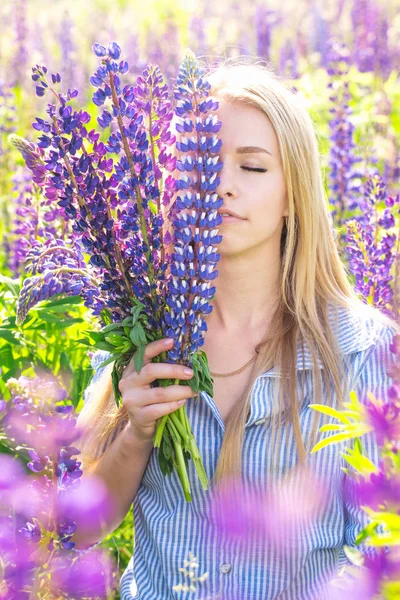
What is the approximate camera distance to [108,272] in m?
1.84

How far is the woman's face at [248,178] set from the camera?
2160 mm

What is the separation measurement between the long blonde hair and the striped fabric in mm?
36

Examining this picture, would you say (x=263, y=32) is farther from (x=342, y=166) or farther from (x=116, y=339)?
(x=116, y=339)

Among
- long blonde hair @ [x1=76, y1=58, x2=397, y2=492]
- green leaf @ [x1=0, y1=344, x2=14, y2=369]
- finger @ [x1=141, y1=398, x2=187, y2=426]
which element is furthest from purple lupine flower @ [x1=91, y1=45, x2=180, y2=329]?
green leaf @ [x1=0, y1=344, x2=14, y2=369]

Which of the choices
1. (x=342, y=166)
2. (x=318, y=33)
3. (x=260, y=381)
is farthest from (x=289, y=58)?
(x=260, y=381)

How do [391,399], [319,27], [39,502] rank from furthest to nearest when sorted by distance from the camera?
[319,27] < [39,502] < [391,399]

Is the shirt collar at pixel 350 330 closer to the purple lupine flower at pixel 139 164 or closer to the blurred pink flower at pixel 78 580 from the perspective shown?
the purple lupine flower at pixel 139 164

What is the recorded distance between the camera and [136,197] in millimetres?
1771

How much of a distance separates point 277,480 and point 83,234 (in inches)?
34.2

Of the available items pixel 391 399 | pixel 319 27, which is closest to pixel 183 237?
pixel 391 399

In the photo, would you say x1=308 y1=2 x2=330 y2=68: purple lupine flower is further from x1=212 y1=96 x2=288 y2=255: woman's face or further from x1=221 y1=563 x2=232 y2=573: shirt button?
x1=221 y1=563 x2=232 y2=573: shirt button

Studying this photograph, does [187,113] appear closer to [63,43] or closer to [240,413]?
[240,413]

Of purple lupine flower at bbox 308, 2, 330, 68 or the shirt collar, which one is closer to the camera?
the shirt collar

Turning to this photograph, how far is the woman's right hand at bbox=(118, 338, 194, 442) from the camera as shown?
1942mm
